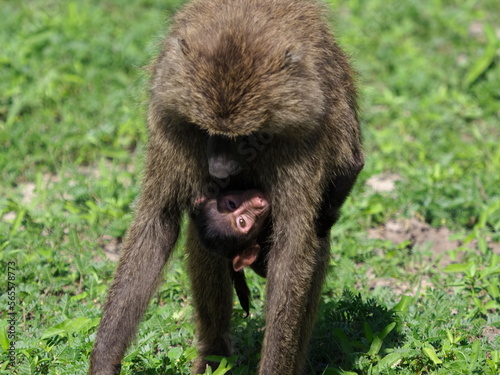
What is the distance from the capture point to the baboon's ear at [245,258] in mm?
4141

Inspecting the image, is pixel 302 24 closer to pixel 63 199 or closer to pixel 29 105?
pixel 63 199

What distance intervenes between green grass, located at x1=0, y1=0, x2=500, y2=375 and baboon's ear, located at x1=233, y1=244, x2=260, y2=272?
387 mm

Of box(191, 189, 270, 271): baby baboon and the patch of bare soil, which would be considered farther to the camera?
the patch of bare soil

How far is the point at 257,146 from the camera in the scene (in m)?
3.86

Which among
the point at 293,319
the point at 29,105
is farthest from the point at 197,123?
the point at 29,105

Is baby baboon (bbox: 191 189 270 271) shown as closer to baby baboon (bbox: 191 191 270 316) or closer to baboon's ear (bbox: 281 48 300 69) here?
baby baboon (bbox: 191 191 270 316)

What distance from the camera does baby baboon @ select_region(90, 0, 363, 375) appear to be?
3.66 meters

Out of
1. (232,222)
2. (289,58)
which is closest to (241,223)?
(232,222)

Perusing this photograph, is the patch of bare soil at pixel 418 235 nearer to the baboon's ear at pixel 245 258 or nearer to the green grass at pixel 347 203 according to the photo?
the green grass at pixel 347 203

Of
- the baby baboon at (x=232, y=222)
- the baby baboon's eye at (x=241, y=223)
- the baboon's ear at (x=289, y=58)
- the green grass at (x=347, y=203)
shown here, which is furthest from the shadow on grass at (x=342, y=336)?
the baboon's ear at (x=289, y=58)

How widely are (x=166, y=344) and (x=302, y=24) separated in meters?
1.91

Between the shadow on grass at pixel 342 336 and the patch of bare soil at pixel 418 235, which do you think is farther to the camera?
the patch of bare soil at pixel 418 235

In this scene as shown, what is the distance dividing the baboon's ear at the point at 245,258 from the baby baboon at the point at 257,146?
7 cm

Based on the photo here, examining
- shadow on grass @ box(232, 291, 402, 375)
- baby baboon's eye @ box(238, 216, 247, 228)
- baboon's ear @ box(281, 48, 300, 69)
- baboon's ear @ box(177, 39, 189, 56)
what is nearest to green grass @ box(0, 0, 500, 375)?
shadow on grass @ box(232, 291, 402, 375)
